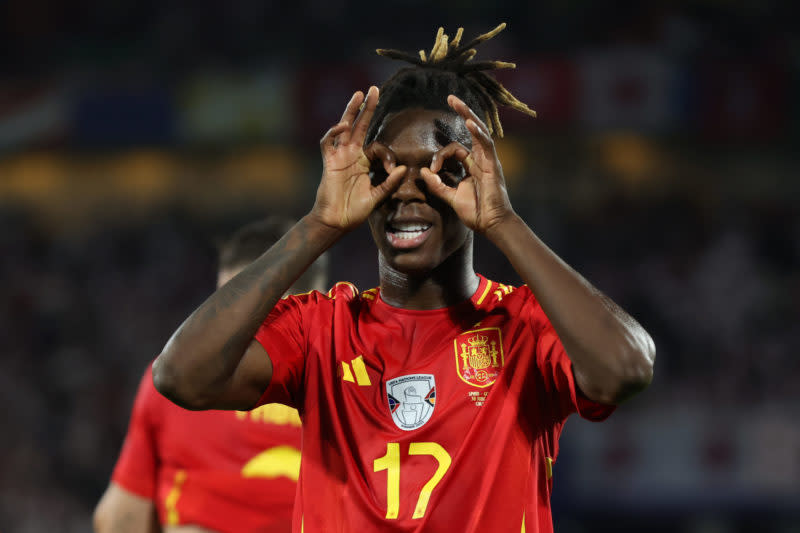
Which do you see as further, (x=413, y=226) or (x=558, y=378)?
(x=413, y=226)

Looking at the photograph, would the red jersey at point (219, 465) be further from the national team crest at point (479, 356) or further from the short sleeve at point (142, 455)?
the national team crest at point (479, 356)

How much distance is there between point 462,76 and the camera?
99.2 inches

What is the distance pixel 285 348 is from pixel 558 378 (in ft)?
2.03

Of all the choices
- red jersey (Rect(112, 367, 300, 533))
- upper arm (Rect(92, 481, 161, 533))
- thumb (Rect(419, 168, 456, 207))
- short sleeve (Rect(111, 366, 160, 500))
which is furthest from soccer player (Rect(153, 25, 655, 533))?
upper arm (Rect(92, 481, 161, 533))

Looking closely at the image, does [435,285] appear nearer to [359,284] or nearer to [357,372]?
[357,372]

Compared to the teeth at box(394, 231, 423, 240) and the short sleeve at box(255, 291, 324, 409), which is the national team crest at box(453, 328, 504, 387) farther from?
the short sleeve at box(255, 291, 324, 409)

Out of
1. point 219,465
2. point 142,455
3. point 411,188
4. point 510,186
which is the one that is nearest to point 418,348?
point 411,188

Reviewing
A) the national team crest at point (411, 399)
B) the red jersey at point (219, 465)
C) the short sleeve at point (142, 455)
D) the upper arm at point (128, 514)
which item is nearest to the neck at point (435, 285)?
the national team crest at point (411, 399)

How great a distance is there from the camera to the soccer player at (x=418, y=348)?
79.3 inches

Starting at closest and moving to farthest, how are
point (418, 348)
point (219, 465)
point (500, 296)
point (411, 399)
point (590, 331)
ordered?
point (590, 331) < point (411, 399) < point (418, 348) < point (500, 296) < point (219, 465)

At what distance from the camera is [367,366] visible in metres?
2.22

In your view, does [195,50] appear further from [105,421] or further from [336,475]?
[336,475]

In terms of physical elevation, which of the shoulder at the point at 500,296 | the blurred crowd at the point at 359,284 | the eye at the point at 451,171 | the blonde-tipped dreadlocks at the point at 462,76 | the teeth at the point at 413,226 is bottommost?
the shoulder at the point at 500,296

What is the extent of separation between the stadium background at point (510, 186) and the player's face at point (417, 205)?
6.61 m
